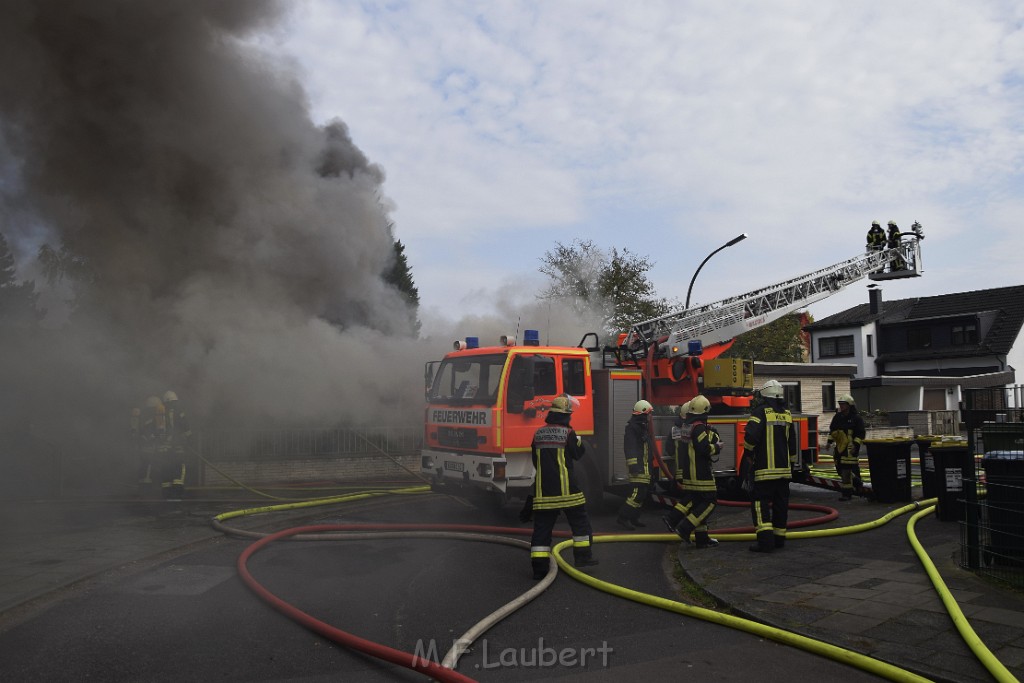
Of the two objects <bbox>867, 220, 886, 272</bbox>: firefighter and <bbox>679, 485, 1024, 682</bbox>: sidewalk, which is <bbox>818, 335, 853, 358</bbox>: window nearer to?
<bbox>867, 220, 886, 272</bbox>: firefighter

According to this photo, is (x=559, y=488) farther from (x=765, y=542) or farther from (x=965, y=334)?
(x=965, y=334)

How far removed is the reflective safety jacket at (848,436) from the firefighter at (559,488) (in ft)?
18.0

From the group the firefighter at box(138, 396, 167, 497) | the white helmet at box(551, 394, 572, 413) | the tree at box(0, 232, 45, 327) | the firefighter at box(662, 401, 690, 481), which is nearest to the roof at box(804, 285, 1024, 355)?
the firefighter at box(662, 401, 690, 481)

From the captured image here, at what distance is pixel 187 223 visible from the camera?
1150 centimetres

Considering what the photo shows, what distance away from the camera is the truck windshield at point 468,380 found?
8930 mm

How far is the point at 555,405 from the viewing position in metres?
6.69

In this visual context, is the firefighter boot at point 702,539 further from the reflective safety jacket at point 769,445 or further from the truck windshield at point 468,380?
the truck windshield at point 468,380

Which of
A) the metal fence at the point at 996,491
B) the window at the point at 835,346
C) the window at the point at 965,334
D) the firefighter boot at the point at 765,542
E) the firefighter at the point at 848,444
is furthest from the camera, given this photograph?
the window at the point at 835,346

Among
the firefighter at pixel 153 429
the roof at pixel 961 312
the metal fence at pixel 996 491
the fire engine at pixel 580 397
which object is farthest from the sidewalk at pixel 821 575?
the roof at pixel 961 312

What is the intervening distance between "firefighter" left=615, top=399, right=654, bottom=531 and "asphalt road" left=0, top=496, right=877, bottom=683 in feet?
3.62

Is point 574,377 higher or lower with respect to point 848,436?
higher

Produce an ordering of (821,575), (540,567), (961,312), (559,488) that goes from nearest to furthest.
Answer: (821,575) < (540,567) < (559,488) < (961,312)

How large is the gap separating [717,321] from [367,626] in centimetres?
867

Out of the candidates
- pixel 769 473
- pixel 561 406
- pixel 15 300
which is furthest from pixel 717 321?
pixel 15 300
